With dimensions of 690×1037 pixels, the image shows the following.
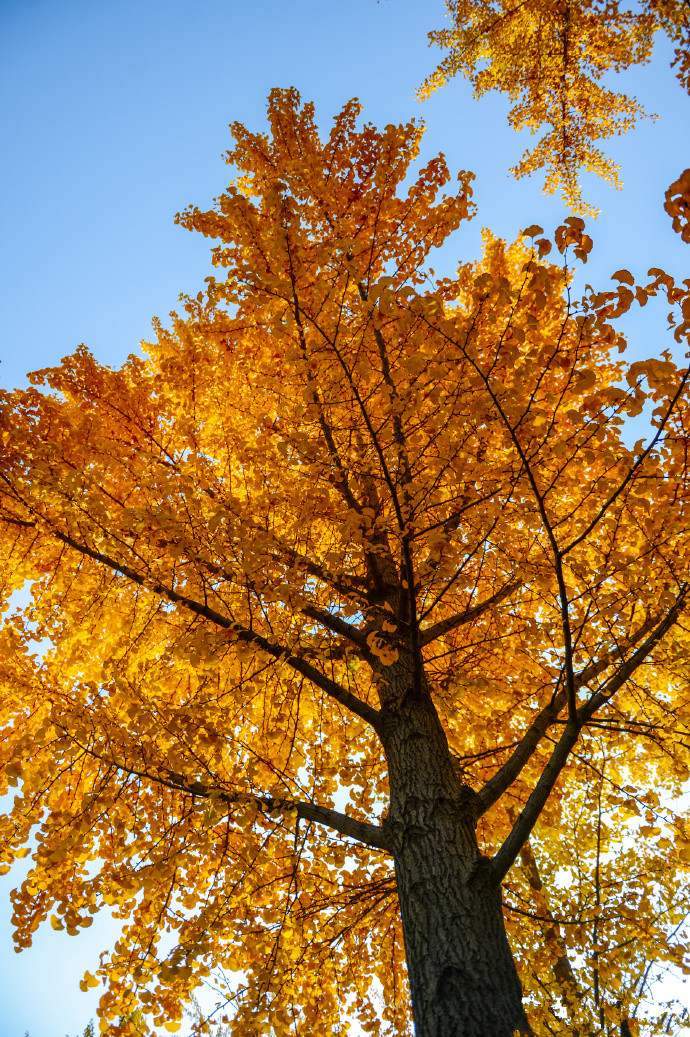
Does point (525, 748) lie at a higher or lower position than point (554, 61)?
lower

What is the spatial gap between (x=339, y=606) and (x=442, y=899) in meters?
1.49

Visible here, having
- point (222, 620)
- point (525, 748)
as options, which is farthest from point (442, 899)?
point (222, 620)

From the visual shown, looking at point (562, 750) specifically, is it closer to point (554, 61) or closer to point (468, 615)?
point (468, 615)

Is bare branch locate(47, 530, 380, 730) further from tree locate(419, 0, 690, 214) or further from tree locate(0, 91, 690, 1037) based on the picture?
tree locate(419, 0, 690, 214)

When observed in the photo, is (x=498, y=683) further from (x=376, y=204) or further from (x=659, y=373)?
(x=376, y=204)

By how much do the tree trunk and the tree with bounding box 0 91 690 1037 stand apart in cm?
1

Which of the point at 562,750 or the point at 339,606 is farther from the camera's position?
the point at 339,606

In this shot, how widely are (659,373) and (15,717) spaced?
4.61 m

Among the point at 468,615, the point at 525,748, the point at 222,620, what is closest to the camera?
the point at 525,748

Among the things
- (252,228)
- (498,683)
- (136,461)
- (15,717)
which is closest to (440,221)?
(252,228)

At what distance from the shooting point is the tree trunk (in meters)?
1.99

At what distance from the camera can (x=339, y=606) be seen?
320 centimetres

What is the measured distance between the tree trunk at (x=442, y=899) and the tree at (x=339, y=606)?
1cm

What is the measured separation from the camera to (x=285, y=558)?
3170 mm
